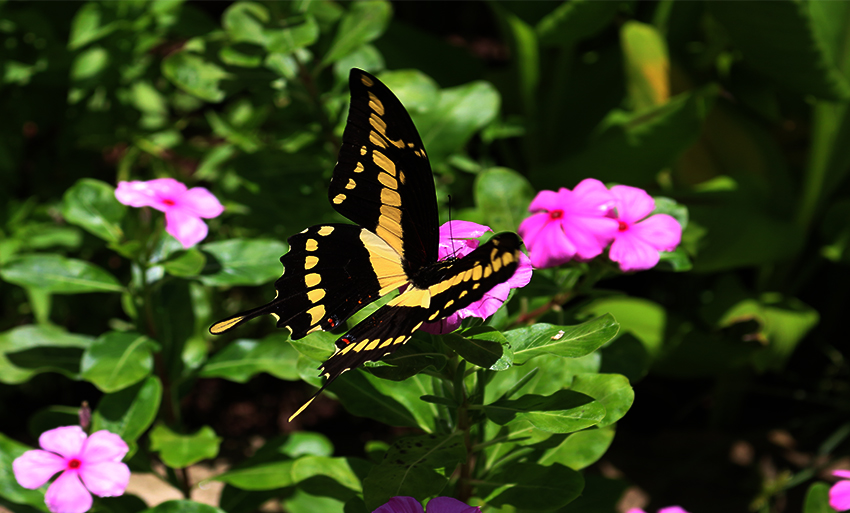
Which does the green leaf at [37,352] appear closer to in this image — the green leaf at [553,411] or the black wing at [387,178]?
the black wing at [387,178]

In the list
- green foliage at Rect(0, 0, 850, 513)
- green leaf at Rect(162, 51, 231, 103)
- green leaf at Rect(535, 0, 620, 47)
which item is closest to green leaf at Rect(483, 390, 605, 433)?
green foliage at Rect(0, 0, 850, 513)

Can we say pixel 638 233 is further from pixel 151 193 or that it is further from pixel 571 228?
pixel 151 193

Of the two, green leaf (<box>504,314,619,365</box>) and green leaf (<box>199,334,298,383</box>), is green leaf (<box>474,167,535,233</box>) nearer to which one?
green leaf (<box>504,314,619,365</box>)

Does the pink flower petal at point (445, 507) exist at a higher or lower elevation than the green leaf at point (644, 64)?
lower

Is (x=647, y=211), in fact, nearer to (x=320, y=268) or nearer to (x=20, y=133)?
(x=320, y=268)

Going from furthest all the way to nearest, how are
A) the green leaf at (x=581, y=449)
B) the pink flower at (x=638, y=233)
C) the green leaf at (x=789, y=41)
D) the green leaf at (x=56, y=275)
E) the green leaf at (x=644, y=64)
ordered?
the green leaf at (x=644, y=64) < the green leaf at (x=789, y=41) < the green leaf at (x=56, y=275) < the green leaf at (x=581, y=449) < the pink flower at (x=638, y=233)

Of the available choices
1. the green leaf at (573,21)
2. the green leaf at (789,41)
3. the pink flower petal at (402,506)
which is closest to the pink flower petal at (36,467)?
the pink flower petal at (402,506)

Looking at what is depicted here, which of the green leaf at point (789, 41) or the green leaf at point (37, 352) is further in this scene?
the green leaf at point (789, 41)
